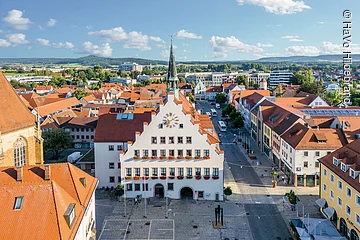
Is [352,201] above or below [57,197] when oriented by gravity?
below

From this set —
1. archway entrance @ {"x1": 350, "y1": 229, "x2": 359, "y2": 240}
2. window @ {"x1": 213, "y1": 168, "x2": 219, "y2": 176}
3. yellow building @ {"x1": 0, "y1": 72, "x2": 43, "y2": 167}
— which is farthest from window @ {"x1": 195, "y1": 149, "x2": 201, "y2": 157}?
archway entrance @ {"x1": 350, "y1": 229, "x2": 359, "y2": 240}

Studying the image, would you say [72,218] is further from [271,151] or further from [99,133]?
[271,151]

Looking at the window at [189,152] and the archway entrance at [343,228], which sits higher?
the window at [189,152]

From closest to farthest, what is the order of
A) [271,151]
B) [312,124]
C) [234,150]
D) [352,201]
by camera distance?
[352,201] → [312,124] → [271,151] → [234,150]

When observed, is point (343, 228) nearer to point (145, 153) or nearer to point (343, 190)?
point (343, 190)

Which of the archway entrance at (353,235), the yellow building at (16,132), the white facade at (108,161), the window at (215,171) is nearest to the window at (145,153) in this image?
the white facade at (108,161)

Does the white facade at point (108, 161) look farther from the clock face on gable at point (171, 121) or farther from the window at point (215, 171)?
the window at point (215, 171)

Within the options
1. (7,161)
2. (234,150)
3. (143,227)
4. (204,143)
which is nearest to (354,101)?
(234,150)
